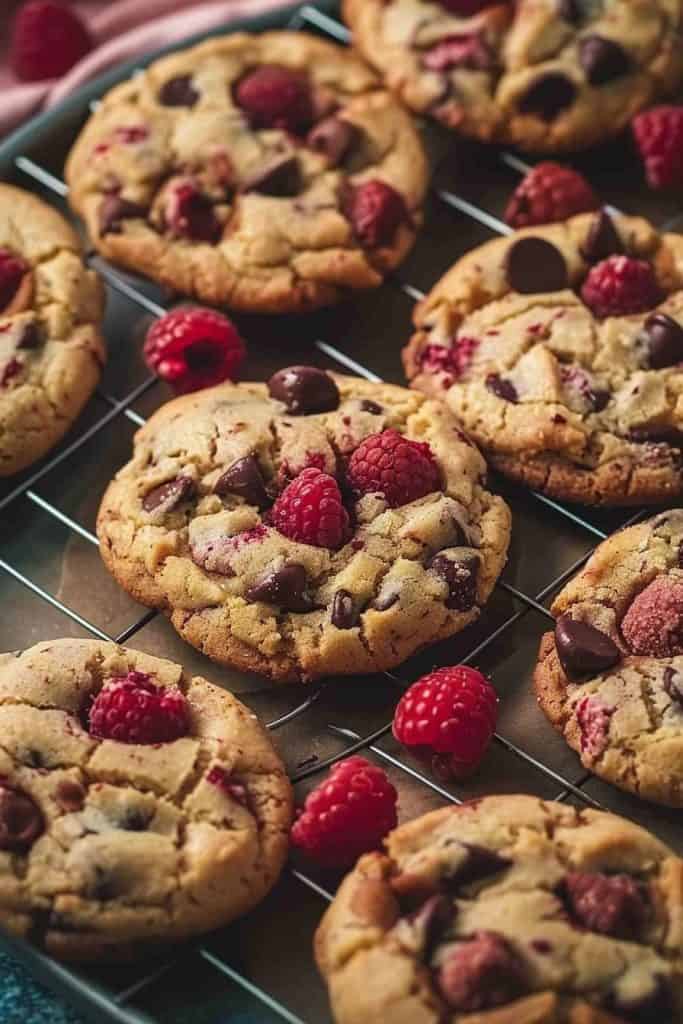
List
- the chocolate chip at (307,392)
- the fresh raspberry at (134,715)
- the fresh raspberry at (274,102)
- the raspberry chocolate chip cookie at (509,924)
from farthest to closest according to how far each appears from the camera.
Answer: the fresh raspberry at (274,102) < the chocolate chip at (307,392) < the fresh raspberry at (134,715) < the raspberry chocolate chip cookie at (509,924)

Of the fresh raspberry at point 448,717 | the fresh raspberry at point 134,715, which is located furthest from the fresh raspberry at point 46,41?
the fresh raspberry at point 448,717

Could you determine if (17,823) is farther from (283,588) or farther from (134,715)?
(283,588)

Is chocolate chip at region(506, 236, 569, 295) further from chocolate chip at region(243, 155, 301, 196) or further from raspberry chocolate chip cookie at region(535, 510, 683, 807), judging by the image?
raspberry chocolate chip cookie at region(535, 510, 683, 807)

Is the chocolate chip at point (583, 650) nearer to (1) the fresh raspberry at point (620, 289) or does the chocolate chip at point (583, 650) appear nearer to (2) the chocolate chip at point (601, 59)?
(1) the fresh raspberry at point (620, 289)

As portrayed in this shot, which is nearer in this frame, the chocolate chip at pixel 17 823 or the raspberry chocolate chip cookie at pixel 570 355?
the chocolate chip at pixel 17 823

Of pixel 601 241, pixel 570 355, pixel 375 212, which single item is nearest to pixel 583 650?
pixel 570 355

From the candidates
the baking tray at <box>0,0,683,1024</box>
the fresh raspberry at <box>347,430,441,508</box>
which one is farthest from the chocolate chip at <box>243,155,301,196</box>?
the fresh raspberry at <box>347,430,441,508</box>

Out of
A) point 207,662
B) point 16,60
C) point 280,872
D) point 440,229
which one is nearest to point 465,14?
point 440,229

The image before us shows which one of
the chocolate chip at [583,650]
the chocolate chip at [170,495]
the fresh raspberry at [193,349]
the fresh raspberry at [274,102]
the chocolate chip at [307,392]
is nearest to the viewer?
the chocolate chip at [583,650]
